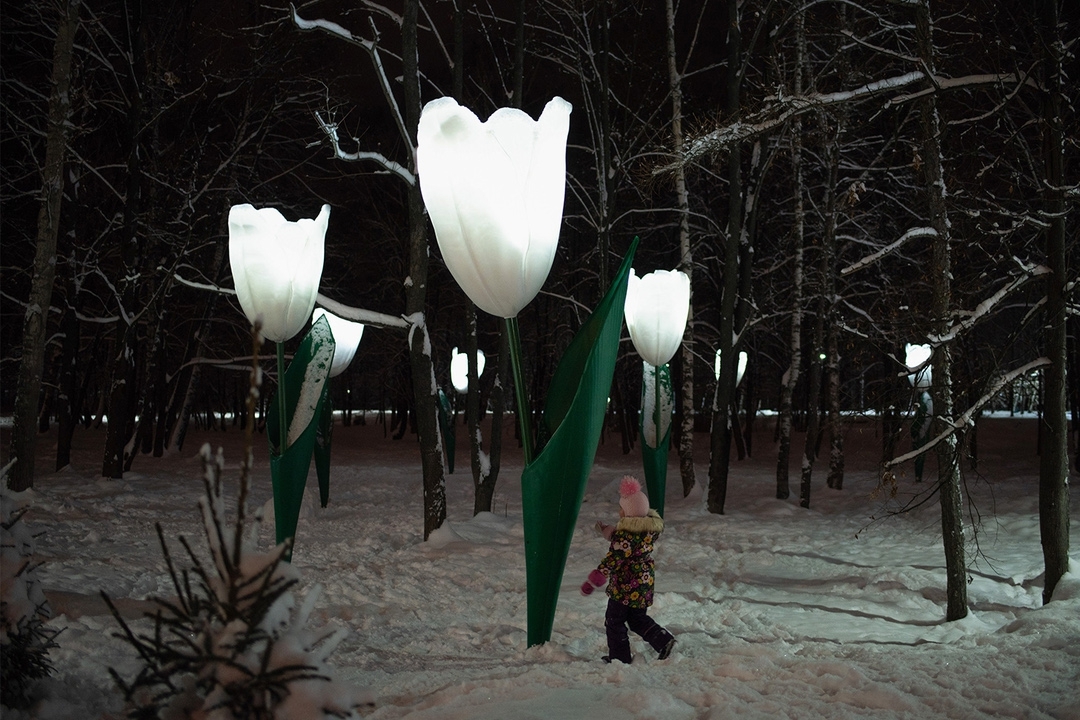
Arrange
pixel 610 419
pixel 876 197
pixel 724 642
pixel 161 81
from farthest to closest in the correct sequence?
pixel 610 419 < pixel 876 197 < pixel 161 81 < pixel 724 642

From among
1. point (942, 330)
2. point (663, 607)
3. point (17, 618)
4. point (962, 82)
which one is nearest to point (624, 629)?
point (663, 607)

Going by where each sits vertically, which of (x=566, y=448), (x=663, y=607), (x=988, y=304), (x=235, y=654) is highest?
(x=988, y=304)

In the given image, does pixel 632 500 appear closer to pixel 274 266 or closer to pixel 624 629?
pixel 624 629

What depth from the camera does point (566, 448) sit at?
16.3ft

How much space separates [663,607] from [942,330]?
304cm

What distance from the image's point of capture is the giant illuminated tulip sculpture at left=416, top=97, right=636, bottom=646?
4.73 meters

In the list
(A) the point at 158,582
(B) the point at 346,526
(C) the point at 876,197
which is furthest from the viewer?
(C) the point at 876,197

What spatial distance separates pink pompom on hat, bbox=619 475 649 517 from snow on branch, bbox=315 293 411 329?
361 centimetres

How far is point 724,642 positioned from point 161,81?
43.2ft

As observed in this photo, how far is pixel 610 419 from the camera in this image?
1196 inches

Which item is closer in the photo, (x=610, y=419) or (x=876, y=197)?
(x=876, y=197)

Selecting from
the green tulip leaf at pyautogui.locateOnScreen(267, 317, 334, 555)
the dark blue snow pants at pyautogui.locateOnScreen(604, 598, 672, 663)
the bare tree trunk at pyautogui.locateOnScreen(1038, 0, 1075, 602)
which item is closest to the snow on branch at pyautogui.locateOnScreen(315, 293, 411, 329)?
the green tulip leaf at pyautogui.locateOnScreen(267, 317, 334, 555)

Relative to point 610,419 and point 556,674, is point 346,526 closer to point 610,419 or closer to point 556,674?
point 556,674

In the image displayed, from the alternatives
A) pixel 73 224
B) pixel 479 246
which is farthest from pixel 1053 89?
pixel 73 224
